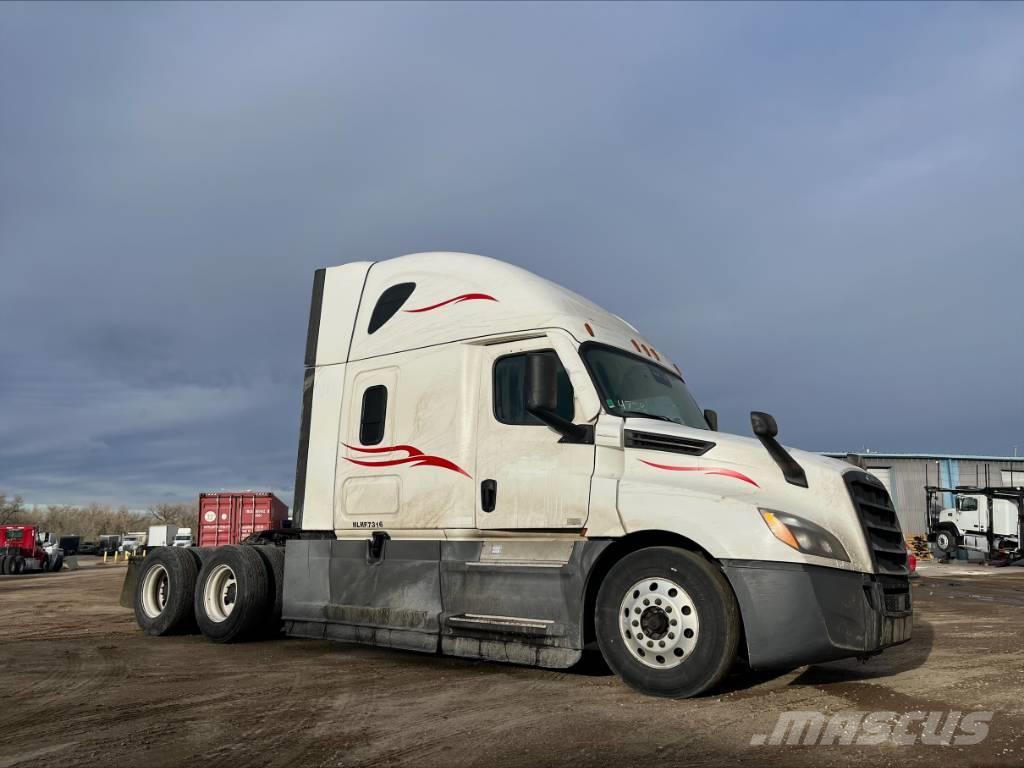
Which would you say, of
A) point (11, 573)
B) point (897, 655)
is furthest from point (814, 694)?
point (11, 573)

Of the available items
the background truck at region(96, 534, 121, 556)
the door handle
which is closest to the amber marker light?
the door handle

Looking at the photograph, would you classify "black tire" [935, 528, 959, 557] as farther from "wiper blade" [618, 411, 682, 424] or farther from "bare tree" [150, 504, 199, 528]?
"bare tree" [150, 504, 199, 528]

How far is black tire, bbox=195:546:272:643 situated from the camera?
27.6 ft

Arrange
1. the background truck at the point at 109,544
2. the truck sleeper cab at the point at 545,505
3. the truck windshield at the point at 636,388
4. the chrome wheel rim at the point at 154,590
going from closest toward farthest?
the truck sleeper cab at the point at 545,505
the truck windshield at the point at 636,388
the chrome wheel rim at the point at 154,590
the background truck at the point at 109,544

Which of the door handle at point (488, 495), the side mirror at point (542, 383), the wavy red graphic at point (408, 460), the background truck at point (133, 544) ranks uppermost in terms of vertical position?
the side mirror at point (542, 383)

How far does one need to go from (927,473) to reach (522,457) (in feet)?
151

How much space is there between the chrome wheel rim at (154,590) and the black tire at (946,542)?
32.0 m

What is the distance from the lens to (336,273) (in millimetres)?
8664

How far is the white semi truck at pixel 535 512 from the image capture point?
5.30m

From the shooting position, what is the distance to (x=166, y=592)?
31.6 ft

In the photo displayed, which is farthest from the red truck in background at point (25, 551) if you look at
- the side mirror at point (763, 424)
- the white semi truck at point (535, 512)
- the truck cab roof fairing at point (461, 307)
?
the side mirror at point (763, 424)

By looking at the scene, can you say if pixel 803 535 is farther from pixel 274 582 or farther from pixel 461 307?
pixel 274 582

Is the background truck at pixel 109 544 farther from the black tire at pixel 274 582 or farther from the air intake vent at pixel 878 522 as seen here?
the air intake vent at pixel 878 522

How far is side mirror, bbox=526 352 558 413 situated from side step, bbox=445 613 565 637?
1689 millimetres
